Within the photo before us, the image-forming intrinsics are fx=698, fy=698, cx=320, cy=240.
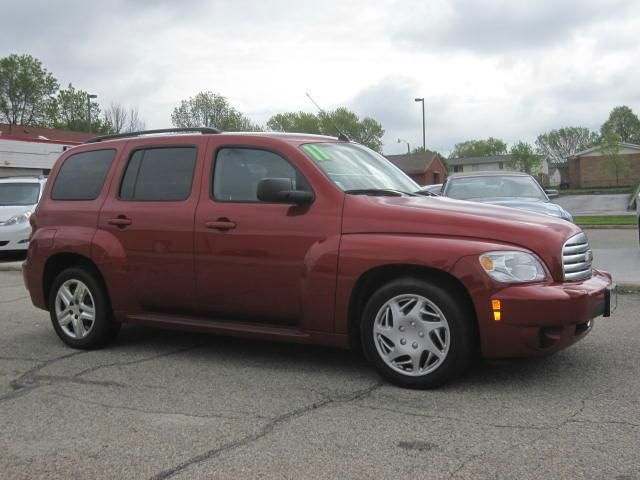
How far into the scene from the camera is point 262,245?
4.93m

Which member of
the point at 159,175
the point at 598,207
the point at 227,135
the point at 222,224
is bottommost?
the point at 598,207

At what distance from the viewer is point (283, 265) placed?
4844mm

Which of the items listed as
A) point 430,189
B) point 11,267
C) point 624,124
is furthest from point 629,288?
point 624,124

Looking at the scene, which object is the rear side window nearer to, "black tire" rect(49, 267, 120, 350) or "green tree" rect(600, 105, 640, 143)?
"black tire" rect(49, 267, 120, 350)

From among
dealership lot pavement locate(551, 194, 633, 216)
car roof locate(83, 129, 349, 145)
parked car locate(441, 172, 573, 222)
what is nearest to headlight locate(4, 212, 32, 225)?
parked car locate(441, 172, 573, 222)

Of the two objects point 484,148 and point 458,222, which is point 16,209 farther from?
point 484,148

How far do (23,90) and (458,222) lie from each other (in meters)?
69.0

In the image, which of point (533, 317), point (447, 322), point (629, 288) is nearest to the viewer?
point (533, 317)

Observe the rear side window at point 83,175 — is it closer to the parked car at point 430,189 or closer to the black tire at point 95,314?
the black tire at point 95,314

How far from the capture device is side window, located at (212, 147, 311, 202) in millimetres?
5117

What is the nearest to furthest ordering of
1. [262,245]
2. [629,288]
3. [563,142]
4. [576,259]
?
[576,259] → [262,245] → [629,288] → [563,142]

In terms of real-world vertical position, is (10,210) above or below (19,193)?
below

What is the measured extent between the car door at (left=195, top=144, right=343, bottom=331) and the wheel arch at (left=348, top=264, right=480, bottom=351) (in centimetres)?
16

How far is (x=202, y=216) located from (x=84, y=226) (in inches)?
49.9
